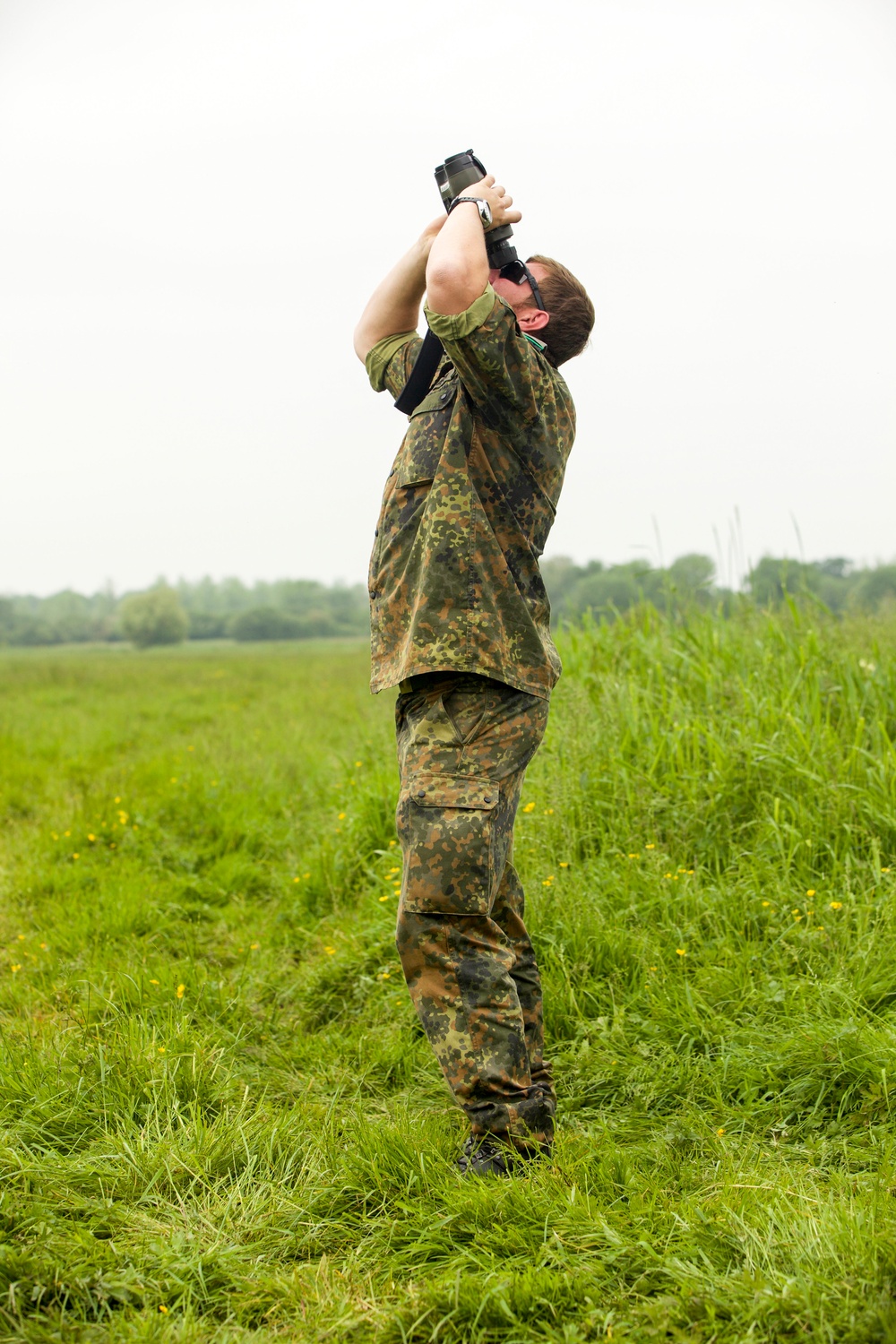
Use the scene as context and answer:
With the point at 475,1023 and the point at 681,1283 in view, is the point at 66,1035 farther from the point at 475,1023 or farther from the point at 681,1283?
the point at 681,1283

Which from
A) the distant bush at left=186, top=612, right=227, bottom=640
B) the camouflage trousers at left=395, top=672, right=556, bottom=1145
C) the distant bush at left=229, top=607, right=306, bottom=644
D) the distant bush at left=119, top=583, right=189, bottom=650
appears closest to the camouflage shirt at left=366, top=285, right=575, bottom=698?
the camouflage trousers at left=395, top=672, right=556, bottom=1145

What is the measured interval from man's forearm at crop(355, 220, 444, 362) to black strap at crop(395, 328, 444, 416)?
0.19 meters

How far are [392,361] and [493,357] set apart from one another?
640mm

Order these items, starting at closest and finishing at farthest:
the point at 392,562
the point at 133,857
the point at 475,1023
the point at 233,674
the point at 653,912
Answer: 1. the point at 475,1023
2. the point at 392,562
3. the point at 653,912
4. the point at 133,857
5. the point at 233,674

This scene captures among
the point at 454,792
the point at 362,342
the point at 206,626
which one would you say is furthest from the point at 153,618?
the point at 454,792

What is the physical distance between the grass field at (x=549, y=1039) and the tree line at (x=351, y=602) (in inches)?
12.0

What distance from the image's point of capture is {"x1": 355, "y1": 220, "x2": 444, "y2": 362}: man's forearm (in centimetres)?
271

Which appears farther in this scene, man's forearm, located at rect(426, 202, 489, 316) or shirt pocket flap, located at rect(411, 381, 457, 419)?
shirt pocket flap, located at rect(411, 381, 457, 419)

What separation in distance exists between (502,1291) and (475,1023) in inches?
24.1

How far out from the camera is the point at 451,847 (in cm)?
227

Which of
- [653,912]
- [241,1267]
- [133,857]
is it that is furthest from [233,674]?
[241,1267]

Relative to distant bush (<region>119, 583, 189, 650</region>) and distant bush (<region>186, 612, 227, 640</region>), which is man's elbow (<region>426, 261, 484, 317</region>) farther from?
distant bush (<region>186, 612, 227, 640</region>)

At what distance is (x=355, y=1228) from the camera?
81.2 inches

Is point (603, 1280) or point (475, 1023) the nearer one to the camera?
point (603, 1280)
